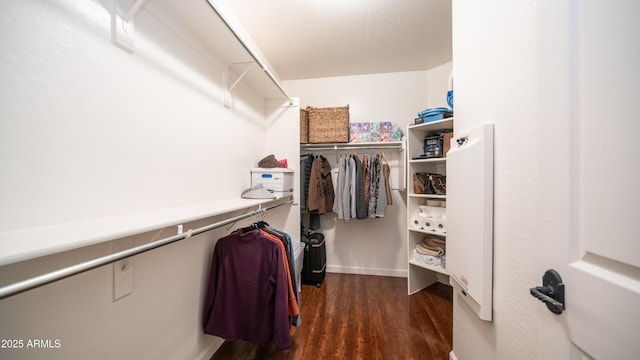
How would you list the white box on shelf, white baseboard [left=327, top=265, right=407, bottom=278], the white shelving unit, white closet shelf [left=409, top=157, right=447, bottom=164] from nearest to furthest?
the white box on shelf → white closet shelf [left=409, top=157, right=447, bottom=164] → the white shelving unit → white baseboard [left=327, top=265, right=407, bottom=278]

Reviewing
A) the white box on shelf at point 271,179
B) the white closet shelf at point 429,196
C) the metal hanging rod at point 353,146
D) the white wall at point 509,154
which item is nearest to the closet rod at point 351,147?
the metal hanging rod at point 353,146

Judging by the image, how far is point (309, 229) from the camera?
9.22 ft

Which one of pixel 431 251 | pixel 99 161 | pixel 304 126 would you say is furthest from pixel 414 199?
pixel 99 161

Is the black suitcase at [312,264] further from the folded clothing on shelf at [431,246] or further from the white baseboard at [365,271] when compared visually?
the folded clothing on shelf at [431,246]

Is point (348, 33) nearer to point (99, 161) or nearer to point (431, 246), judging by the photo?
point (99, 161)

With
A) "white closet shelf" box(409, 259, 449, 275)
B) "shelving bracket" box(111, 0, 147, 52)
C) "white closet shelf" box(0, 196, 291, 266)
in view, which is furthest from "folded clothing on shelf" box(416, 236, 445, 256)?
"shelving bracket" box(111, 0, 147, 52)

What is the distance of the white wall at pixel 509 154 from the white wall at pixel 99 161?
4.93 ft

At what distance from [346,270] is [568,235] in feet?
8.50

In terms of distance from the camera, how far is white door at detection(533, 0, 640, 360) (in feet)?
1.32

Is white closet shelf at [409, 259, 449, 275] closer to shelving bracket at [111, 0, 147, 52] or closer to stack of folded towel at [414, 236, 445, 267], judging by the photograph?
stack of folded towel at [414, 236, 445, 267]

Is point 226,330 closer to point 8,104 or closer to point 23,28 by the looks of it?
point 8,104

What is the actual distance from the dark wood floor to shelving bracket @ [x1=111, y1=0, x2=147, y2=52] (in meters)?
1.92

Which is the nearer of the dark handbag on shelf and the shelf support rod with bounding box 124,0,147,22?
the shelf support rod with bounding box 124,0,147,22

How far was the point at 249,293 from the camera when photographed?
1.31m
